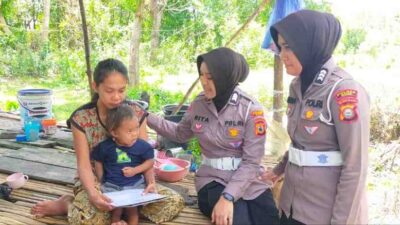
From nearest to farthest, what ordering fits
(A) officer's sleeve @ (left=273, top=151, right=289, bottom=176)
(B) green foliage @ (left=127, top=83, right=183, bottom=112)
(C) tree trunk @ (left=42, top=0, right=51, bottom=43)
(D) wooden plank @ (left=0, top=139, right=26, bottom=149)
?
(A) officer's sleeve @ (left=273, top=151, right=289, bottom=176) → (D) wooden plank @ (left=0, top=139, right=26, bottom=149) → (B) green foliage @ (left=127, top=83, right=183, bottom=112) → (C) tree trunk @ (left=42, top=0, right=51, bottom=43)

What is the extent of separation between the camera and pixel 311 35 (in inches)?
→ 64.6

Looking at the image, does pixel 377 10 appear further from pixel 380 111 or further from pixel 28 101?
pixel 28 101

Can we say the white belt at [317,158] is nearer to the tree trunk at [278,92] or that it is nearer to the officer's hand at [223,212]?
the officer's hand at [223,212]

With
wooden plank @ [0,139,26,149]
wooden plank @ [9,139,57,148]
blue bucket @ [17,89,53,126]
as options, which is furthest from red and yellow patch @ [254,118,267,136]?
blue bucket @ [17,89,53,126]

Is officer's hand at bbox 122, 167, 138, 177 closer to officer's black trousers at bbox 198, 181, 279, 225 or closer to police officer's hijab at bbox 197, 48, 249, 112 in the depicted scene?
officer's black trousers at bbox 198, 181, 279, 225

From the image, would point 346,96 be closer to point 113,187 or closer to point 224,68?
point 224,68

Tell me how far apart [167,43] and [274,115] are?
7.14 meters

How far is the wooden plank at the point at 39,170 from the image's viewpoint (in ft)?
9.88

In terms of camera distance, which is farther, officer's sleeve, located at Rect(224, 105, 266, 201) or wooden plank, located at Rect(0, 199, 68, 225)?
wooden plank, located at Rect(0, 199, 68, 225)

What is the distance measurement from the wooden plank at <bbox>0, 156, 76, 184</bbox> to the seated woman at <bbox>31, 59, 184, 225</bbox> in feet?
1.90

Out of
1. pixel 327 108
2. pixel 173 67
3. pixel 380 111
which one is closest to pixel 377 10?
pixel 380 111

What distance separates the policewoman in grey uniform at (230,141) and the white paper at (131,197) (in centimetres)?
29

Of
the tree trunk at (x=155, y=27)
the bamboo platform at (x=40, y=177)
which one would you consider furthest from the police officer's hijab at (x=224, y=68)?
the tree trunk at (x=155, y=27)

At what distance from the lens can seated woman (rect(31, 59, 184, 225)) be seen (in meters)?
2.15
